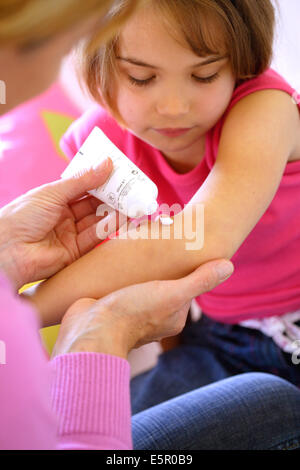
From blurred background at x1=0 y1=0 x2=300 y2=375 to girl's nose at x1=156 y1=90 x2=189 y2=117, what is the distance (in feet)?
1.55

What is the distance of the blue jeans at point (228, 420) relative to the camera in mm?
840

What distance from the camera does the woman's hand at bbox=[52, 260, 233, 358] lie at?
2.40 feet

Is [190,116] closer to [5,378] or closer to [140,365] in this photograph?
[5,378]

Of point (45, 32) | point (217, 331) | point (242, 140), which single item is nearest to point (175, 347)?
point (217, 331)

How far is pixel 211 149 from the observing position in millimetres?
990

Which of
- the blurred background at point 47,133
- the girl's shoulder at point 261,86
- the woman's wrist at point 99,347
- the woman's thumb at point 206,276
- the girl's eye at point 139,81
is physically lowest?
the woman's wrist at point 99,347

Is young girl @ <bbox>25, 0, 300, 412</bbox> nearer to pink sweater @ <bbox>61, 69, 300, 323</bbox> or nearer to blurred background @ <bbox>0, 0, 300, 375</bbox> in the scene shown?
pink sweater @ <bbox>61, 69, 300, 323</bbox>

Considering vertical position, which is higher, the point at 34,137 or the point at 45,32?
the point at 45,32

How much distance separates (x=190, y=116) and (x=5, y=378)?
0.56 metres

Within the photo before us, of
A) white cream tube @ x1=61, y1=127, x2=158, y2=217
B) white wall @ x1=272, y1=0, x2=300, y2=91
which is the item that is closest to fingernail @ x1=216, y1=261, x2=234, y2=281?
white cream tube @ x1=61, y1=127, x2=158, y2=217

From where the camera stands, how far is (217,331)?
119 centimetres

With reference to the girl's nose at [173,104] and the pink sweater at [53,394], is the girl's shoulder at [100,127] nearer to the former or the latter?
the girl's nose at [173,104]

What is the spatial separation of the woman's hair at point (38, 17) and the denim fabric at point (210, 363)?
2.47 feet

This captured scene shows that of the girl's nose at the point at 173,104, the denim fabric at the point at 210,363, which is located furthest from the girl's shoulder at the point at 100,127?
the denim fabric at the point at 210,363
